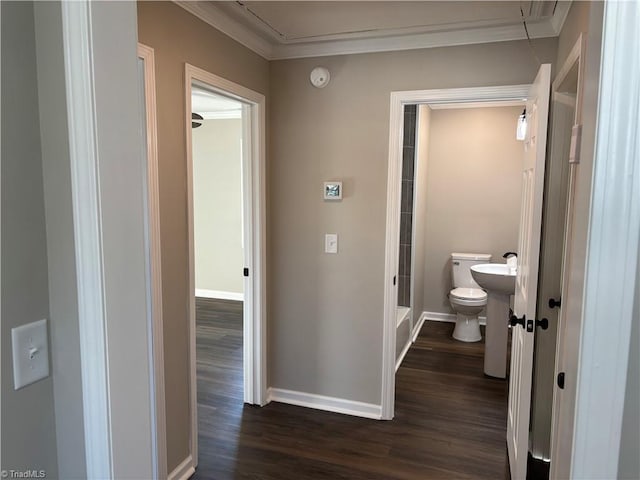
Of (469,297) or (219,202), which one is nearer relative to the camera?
(469,297)

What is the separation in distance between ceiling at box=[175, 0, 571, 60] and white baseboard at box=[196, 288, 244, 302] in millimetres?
4056

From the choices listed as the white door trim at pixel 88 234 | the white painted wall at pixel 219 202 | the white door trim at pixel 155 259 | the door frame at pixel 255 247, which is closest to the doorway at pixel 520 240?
the door frame at pixel 255 247

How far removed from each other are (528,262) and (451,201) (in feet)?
9.94

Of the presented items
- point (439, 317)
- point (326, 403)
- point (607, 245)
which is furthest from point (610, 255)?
point (439, 317)

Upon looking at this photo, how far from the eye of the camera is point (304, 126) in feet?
10.1

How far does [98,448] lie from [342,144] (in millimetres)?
2398

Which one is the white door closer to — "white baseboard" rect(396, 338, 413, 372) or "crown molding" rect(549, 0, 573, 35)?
"crown molding" rect(549, 0, 573, 35)

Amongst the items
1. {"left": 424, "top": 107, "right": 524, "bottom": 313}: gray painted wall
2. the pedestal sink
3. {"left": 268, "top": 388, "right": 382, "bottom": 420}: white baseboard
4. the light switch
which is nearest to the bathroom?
{"left": 424, "top": 107, "right": 524, "bottom": 313}: gray painted wall

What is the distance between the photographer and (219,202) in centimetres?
632

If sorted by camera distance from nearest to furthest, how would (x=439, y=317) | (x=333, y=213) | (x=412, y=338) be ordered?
(x=333, y=213)
(x=412, y=338)
(x=439, y=317)

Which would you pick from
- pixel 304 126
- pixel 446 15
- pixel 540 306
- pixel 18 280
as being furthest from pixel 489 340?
pixel 18 280

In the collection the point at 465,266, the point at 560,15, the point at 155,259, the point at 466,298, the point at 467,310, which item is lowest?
the point at 467,310

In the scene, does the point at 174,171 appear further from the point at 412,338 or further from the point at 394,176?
the point at 412,338

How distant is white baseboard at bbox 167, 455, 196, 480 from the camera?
7.64ft
